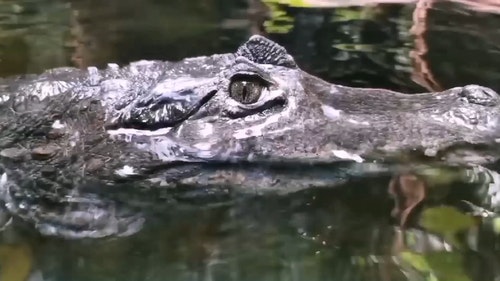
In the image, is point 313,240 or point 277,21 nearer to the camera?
point 313,240

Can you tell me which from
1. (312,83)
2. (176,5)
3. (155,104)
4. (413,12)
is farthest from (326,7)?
(155,104)

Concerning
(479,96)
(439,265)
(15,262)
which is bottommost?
(15,262)

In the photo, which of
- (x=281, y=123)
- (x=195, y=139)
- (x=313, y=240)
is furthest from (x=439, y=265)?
(x=195, y=139)

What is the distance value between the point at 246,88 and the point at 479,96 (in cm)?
69

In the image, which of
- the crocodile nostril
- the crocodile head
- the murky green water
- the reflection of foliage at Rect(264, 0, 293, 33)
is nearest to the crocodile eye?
the crocodile head

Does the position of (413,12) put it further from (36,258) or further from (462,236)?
(36,258)

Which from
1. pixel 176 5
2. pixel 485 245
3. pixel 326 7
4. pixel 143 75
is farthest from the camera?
pixel 176 5

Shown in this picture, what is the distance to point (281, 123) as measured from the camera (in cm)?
186

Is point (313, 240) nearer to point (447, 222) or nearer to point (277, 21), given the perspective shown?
point (447, 222)

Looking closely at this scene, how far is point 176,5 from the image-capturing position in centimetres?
372

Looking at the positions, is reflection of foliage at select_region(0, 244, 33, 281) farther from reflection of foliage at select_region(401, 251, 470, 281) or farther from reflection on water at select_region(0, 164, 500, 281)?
reflection of foliage at select_region(401, 251, 470, 281)

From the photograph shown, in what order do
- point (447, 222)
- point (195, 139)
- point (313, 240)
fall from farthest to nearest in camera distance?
point (195, 139) → point (313, 240) → point (447, 222)

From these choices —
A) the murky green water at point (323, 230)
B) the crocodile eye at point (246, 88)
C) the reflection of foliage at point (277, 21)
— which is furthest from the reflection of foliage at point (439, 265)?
the reflection of foliage at point (277, 21)

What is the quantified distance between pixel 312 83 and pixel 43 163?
84 cm
